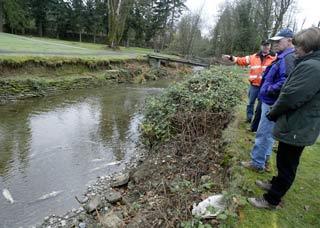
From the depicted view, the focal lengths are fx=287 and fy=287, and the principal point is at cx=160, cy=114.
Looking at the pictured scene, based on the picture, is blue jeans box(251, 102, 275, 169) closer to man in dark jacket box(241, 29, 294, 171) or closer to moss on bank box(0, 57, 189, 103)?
man in dark jacket box(241, 29, 294, 171)

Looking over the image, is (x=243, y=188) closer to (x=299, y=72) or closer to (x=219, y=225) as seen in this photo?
(x=219, y=225)

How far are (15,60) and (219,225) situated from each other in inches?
486

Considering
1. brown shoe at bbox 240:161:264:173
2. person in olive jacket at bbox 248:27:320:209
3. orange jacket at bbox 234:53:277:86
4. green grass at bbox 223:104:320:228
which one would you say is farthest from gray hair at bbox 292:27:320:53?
orange jacket at bbox 234:53:277:86

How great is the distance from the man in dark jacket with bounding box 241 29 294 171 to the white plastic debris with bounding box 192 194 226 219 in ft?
3.52

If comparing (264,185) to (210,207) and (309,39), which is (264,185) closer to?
(210,207)

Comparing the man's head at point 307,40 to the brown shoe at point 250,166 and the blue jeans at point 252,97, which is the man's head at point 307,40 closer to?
the brown shoe at point 250,166

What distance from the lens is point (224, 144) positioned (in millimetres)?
5375

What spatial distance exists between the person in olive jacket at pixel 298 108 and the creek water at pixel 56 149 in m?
3.47

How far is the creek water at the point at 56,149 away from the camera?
4.91 metres

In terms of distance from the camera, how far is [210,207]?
332 cm

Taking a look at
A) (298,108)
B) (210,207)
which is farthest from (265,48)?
(210,207)

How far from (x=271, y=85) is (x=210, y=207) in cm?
182

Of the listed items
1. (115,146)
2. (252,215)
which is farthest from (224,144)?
(115,146)

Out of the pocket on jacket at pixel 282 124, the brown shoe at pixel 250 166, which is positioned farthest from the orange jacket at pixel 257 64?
the pocket on jacket at pixel 282 124
